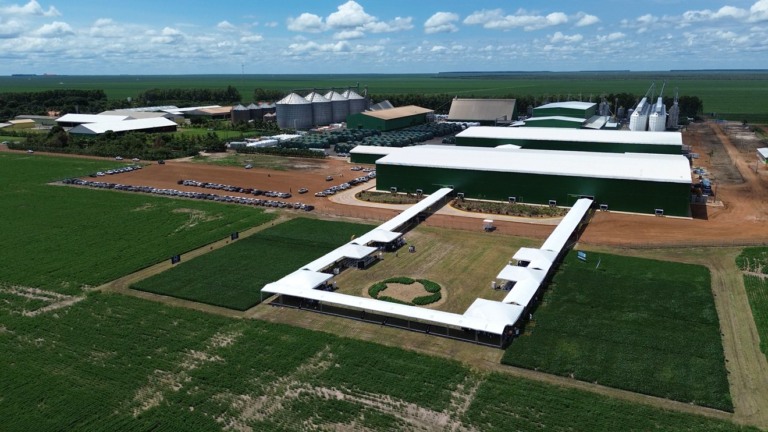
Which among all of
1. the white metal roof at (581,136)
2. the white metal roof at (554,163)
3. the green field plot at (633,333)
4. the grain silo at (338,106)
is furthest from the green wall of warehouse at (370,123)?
the green field plot at (633,333)

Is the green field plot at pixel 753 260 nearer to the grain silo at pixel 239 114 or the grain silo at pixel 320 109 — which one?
the grain silo at pixel 320 109

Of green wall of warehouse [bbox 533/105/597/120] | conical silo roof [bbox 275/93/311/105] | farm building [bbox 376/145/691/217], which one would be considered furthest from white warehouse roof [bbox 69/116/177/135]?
green wall of warehouse [bbox 533/105/597/120]

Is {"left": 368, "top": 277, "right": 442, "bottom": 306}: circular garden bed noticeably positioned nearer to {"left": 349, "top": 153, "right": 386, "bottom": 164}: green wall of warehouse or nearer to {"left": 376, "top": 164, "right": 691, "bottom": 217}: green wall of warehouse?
{"left": 376, "top": 164, "right": 691, "bottom": 217}: green wall of warehouse

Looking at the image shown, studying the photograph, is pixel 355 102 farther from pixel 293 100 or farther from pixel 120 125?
pixel 120 125

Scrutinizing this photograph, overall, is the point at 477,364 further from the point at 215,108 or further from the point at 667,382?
the point at 215,108

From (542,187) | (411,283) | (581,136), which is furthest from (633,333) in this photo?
(581,136)

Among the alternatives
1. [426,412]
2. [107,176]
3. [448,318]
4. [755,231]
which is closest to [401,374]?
[426,412]
